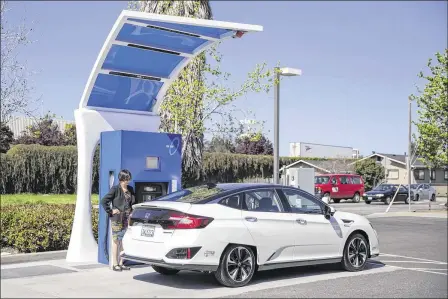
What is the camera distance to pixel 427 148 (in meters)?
29.5

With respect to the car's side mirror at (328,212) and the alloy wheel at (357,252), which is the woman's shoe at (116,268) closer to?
the car's side mirror at (328,212)

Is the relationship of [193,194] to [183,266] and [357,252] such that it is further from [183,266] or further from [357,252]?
[357,252]

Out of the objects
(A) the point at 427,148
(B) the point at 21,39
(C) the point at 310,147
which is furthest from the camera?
(C) the point at 310,147

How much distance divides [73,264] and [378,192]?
106 ft

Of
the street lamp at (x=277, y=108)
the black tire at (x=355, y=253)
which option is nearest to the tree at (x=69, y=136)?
the street lamp at (x=277, y=108)

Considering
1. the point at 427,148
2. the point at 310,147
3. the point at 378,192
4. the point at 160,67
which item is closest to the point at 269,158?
the point at 378,192

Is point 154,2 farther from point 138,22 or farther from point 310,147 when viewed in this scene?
point 310,147

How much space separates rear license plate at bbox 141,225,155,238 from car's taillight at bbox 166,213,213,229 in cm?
31

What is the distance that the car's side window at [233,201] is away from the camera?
339 inches

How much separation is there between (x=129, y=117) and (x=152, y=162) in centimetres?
117

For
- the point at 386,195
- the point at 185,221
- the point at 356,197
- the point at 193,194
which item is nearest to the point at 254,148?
the point at 356,197

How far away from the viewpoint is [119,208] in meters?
9.44

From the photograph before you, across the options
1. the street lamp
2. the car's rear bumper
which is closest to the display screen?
the car's rear bumper

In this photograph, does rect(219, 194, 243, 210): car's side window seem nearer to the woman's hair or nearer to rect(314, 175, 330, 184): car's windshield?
the woman's hair
